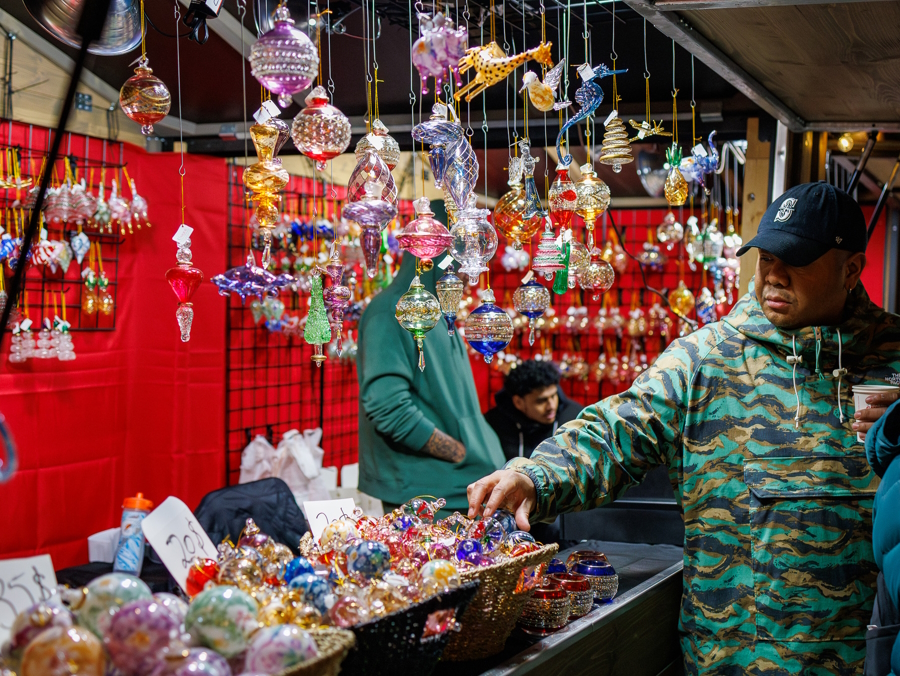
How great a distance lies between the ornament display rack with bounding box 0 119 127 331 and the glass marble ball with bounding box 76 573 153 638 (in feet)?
8.13

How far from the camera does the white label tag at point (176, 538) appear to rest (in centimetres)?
113

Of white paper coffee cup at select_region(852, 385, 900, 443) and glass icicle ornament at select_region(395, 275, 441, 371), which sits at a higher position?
glass icicle ornament at select_region(395, 275, 441, 371)

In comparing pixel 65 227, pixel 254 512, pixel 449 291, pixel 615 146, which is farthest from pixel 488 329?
pixel 65 227

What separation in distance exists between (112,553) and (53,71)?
1776 mm

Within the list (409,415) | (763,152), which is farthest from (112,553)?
(763,152)

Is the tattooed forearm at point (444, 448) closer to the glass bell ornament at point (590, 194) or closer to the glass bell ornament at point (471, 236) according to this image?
the glass bell ornament at point (590, 194)

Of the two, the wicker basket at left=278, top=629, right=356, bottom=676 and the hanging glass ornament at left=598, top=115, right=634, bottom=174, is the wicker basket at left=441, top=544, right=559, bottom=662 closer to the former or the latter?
the wicker basket at left=278, top=629, right=356, bottom=676

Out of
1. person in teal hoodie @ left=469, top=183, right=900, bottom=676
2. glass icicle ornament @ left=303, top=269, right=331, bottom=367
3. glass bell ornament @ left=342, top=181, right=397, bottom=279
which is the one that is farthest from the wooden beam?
glass icicle ornament @ left=303, top=269, right=331, bottom=367

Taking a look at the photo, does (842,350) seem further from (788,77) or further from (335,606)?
(335,606)

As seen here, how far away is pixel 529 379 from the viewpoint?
12.3ft

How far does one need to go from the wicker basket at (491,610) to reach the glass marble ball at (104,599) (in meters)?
0.47

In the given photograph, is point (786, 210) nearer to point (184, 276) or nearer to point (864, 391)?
point (864, 391)

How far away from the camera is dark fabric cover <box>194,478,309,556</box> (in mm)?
2615

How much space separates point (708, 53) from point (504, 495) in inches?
38.8
